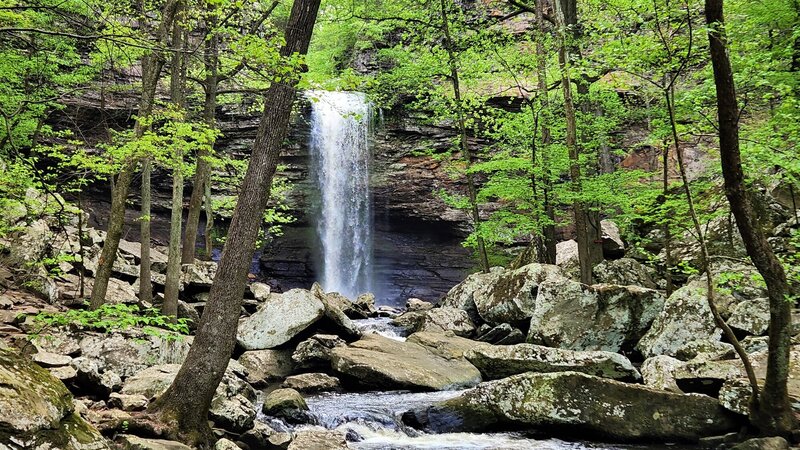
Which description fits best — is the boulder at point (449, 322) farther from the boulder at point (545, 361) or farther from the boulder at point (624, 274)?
the boulder at point (624, 274)

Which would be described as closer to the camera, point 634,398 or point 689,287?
point 634,398

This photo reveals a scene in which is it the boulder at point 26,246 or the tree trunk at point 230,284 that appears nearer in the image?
the tree trunk at point 230,284

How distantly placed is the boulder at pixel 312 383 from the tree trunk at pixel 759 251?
21.1ft

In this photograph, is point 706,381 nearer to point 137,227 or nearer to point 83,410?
point 83,410

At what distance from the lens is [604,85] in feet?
43.8

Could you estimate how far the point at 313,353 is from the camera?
33.7 ft

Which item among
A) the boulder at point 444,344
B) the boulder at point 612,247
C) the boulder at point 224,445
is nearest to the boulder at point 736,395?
the boulder at point 444,344

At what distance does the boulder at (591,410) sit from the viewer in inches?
235

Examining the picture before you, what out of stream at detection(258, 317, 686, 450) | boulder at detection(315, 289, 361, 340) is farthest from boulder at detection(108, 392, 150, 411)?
boulder at detection(315, 289, 361, 340)

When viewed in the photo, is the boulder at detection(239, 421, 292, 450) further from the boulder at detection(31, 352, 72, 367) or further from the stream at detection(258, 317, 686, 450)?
the boulder at detection(31, 352, 72, 367)

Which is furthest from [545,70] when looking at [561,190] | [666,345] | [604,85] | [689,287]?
[666,345]

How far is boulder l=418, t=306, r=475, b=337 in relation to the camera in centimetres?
1309

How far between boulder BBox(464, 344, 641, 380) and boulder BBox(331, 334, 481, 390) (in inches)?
13.2

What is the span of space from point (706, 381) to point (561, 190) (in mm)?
6745
